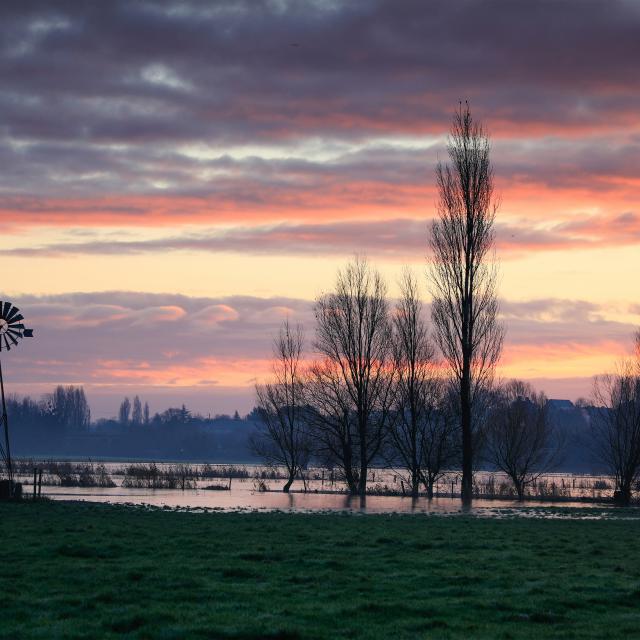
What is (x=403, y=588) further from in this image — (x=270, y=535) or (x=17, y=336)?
(x=17, y=336)

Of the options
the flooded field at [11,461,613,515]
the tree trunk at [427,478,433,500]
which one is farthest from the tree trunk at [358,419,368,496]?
the tree trunk at [427,478,433,500]

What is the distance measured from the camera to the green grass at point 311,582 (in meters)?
11.0

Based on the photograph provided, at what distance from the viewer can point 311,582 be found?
14258 mm

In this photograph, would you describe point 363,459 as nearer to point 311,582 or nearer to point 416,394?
point 416,394

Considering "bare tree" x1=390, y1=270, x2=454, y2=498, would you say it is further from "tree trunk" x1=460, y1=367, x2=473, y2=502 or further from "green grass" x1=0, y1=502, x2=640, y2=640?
"green grass" x1=0, y1=502, x2=640, y2=640

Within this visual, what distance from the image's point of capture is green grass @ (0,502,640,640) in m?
11.0

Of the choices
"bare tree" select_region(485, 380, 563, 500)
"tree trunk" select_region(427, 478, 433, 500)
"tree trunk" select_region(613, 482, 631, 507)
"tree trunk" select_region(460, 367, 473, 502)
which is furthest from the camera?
"bare tree" select_region(485, 380, 563, 500)

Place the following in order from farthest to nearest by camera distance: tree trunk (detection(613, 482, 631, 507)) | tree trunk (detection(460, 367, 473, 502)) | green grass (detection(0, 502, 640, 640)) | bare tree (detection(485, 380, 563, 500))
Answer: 1. bare tree (detection(485, 380, 563, 500))
2. tree trunk (detection(613, 482, 631, 507))
3. tree trunk (detection(460, 367, 473, 502))
4. green grass (detection(0, 502, 640, 640))

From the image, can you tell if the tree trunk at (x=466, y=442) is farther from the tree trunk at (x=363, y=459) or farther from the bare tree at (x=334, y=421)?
the bare tree at (x=334, y=421)

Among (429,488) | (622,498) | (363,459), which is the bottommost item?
(429,488)

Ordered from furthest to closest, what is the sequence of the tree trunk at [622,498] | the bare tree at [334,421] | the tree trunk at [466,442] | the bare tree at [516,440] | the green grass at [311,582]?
the bare tree at [516,440] → the bare tree at [334,421] → the tree trunk at [622,498] → the tree trunk at [466,442] → the green grass at [311,582]

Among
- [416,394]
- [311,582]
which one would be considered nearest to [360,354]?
[416,394]

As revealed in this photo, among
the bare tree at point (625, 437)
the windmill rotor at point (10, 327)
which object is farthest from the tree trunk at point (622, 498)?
the windmill rotor at point (10, 327)

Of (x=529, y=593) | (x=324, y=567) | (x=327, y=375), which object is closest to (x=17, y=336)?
(x=327, y=375)
